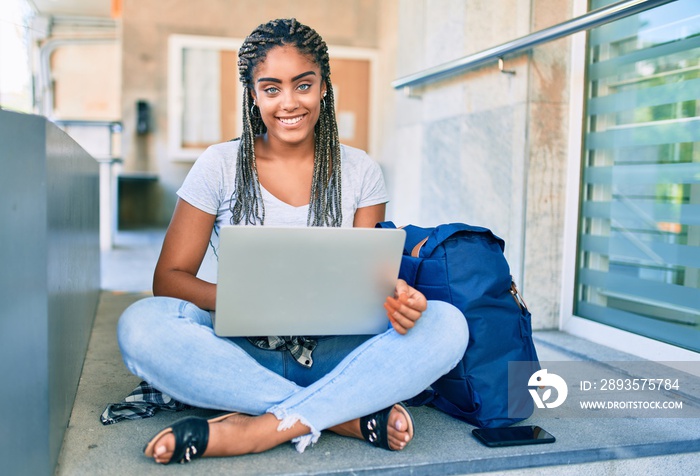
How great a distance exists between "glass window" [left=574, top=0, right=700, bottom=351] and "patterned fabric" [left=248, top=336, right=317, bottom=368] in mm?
1264

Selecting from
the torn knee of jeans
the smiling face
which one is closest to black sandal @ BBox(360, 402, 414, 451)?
the torn knee of jeans

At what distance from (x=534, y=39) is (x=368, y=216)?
3.35 ft

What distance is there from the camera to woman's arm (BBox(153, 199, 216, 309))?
1.61 metres

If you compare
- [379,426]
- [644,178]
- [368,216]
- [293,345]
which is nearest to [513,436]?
[379,426]

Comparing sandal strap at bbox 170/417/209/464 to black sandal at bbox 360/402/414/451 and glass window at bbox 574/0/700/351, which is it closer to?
black sandal at bbox 360/402/414/451

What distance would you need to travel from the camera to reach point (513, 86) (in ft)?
8.73

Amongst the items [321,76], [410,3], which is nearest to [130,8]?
[410,3]

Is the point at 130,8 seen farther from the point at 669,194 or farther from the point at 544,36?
the point at 669,194

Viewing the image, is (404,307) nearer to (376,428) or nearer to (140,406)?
(376,428)

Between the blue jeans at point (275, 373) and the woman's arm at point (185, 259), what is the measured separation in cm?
12

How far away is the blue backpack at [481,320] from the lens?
5.09 ft

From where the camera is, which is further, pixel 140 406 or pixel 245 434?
→ pixel 140 406

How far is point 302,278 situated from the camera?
1.32 m

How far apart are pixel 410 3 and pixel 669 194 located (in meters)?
2.01
